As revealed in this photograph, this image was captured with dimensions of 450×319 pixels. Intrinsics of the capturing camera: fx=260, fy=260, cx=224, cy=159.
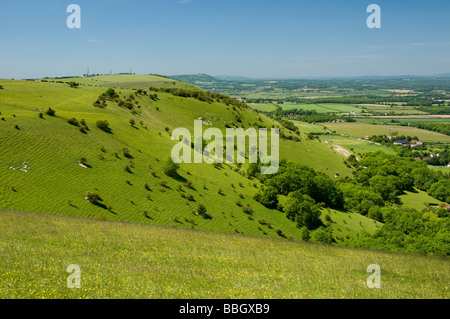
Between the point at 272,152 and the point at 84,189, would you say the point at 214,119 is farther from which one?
the point at 84,189

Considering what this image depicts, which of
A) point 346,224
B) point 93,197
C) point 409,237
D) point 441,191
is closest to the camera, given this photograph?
point 93,197

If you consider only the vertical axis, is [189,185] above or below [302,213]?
above

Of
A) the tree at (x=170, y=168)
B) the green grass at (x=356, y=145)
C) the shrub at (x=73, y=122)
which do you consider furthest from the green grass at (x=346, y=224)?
the green grass at (x=356, y=145)

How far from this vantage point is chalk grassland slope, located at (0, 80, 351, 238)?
33188 millimetres

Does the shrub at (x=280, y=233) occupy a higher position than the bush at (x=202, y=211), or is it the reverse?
the bush at (x=202, y=211)

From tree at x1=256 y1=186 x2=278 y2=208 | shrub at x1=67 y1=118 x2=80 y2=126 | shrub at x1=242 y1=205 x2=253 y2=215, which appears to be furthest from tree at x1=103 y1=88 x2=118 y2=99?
shrub at x1=242 y1=205 x2=253 y2=215

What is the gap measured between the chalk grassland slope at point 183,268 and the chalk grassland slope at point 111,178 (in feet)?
39.1

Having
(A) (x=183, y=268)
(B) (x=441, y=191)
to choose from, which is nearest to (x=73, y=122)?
(A) (x=183, y=268)

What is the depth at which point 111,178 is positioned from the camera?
Result: 133 ft

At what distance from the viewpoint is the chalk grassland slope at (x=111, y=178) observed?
33.2 m

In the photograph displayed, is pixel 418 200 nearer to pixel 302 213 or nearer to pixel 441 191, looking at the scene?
pixel 441 191

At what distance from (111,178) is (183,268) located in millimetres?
30329

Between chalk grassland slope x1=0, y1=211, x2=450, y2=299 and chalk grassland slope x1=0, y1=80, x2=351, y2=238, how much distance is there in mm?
11927

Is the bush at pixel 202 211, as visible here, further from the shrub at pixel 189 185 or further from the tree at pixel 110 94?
the tree at pixel 110 94
